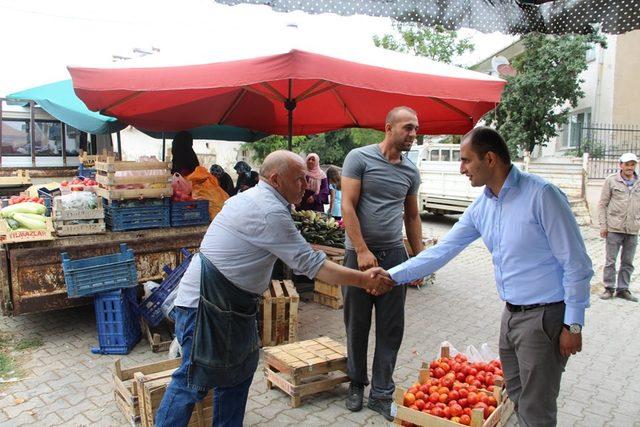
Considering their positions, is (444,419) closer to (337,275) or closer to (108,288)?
(337,275)

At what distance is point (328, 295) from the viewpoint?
636cm

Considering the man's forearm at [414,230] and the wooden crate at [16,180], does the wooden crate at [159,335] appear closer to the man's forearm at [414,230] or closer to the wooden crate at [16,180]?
the man's forearm at [414,230]

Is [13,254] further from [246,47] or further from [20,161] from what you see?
[20,161]

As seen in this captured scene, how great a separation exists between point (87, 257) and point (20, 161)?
22.5 ft

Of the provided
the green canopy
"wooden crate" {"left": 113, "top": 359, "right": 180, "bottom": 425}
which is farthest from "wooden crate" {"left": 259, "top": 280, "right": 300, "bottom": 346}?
the green canopy

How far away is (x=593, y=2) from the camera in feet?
9.36

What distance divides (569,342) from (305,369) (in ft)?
6.69

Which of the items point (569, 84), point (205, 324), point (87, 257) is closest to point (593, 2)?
point (205, 324)

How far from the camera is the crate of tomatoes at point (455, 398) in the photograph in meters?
3.04

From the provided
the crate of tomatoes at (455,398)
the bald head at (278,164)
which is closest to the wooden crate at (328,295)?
the crate of tomatoes at (455,398)

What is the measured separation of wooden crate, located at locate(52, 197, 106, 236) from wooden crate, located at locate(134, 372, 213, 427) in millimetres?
2225

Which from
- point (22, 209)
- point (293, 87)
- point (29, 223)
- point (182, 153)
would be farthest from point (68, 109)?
point (293, 87)

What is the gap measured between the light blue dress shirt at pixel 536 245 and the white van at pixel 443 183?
11.1 meters

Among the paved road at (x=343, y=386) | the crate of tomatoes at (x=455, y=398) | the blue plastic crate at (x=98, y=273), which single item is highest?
the blue plastic crate at (x=98, y=273)
